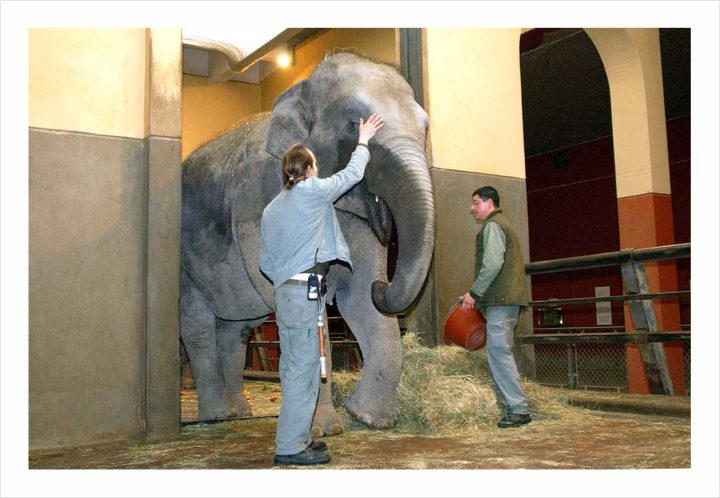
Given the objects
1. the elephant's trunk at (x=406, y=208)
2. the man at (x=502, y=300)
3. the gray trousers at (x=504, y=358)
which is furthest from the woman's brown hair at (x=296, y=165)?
the gray trousers at (x=504, y=358)

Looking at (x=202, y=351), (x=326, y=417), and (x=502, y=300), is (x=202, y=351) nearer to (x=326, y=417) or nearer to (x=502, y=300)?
(x=326, y=417)

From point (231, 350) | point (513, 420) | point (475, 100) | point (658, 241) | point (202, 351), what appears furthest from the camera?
point (658, 241)

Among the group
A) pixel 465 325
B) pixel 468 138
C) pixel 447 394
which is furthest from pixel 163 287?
pixel 468 138

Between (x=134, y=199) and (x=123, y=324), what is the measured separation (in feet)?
2.88

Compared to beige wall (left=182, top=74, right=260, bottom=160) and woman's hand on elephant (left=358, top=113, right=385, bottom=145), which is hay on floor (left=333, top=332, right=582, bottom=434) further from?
beige wall (left=182, top=74, right=260, bottom=160)

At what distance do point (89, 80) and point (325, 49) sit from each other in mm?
8129

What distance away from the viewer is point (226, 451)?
4.80m

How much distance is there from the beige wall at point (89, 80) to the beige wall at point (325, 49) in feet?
11.5

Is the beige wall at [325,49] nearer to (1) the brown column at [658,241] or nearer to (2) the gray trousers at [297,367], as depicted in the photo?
(1) the brown column at [658,241]

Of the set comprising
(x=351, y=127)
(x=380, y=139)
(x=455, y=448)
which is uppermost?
(x=351, y=127)

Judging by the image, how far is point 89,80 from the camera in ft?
17.4

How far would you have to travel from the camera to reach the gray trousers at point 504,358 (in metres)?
5.58

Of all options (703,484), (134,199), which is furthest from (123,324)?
(703,484)

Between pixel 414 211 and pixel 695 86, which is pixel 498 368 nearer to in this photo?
pixel 414 211
